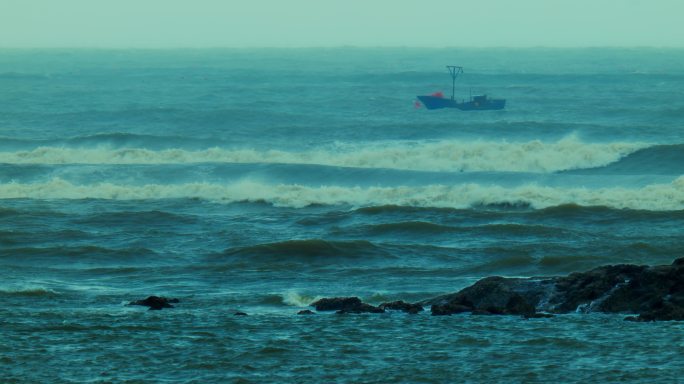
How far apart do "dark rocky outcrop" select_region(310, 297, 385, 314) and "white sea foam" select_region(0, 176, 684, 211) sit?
50.8 feet

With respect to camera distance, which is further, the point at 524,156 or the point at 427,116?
the point at 427,116

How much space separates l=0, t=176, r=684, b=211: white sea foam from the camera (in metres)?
36.8

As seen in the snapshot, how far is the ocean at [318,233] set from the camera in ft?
58.6

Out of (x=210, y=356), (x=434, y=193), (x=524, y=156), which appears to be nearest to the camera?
(x=210, y=356)

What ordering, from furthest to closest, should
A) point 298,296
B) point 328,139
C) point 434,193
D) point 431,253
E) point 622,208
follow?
1. point 328,139
2. point 434,193
3. point 622,208
4. point 431,253
5. point 298,296

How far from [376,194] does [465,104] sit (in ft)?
115

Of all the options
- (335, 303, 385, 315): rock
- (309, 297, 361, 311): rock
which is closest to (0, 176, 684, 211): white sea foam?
(309, 297, 361, 311): rock

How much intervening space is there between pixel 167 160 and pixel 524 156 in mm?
15028

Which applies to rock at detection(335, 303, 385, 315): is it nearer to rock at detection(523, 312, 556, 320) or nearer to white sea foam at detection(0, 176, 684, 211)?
rock at detection(523, 312, 556, 320)

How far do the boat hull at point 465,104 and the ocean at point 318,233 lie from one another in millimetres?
1006

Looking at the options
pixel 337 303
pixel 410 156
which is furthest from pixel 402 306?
pixel 410 156

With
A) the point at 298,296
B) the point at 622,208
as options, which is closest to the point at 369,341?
the point at 298,296

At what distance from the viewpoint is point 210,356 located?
709 inches

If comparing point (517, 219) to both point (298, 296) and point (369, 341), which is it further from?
point (369, 341)
